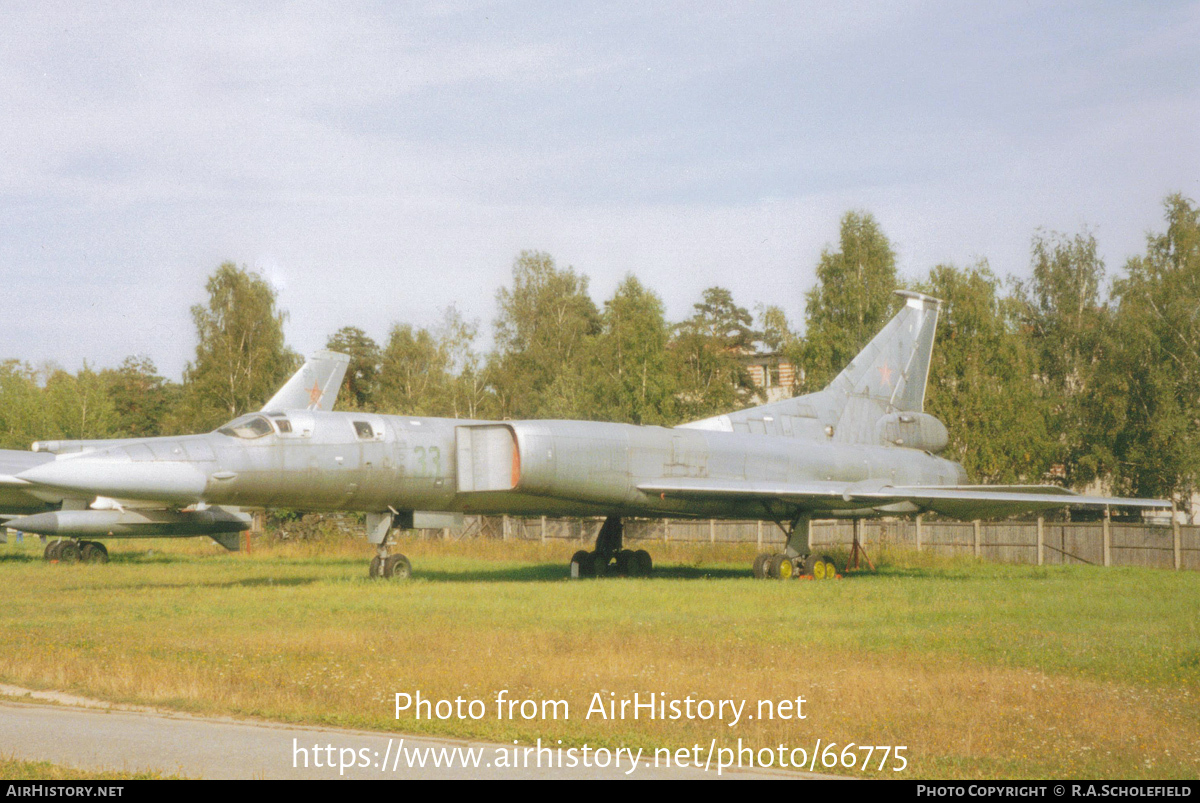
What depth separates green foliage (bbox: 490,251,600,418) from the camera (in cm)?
5322

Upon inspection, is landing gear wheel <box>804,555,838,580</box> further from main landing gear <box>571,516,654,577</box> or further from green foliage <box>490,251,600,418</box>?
green foliage <box>490,251,600,418</box>

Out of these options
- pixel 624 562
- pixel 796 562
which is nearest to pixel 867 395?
pixel 796 562

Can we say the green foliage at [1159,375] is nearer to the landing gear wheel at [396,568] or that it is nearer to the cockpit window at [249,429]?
the landing gear wheel at [396,568]

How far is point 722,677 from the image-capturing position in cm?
891

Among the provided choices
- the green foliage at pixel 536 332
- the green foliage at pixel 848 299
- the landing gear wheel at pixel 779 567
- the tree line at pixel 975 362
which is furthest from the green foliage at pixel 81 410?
the landing gear wheel at pixel 779 567

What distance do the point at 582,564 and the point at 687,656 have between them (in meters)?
11.5

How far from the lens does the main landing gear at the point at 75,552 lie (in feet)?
83.5

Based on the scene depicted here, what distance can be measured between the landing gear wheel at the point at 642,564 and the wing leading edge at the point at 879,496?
2172 millimetres

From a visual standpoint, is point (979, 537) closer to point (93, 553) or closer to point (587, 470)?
point (587, 470)

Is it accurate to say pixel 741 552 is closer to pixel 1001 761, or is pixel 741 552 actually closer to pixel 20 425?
pixel 1001 761

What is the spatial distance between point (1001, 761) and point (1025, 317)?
4280cm

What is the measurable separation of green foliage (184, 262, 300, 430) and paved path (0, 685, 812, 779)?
40941 mm

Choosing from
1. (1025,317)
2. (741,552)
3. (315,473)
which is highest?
(1025,317)

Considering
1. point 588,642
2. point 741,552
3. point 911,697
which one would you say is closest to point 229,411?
point 741,552
